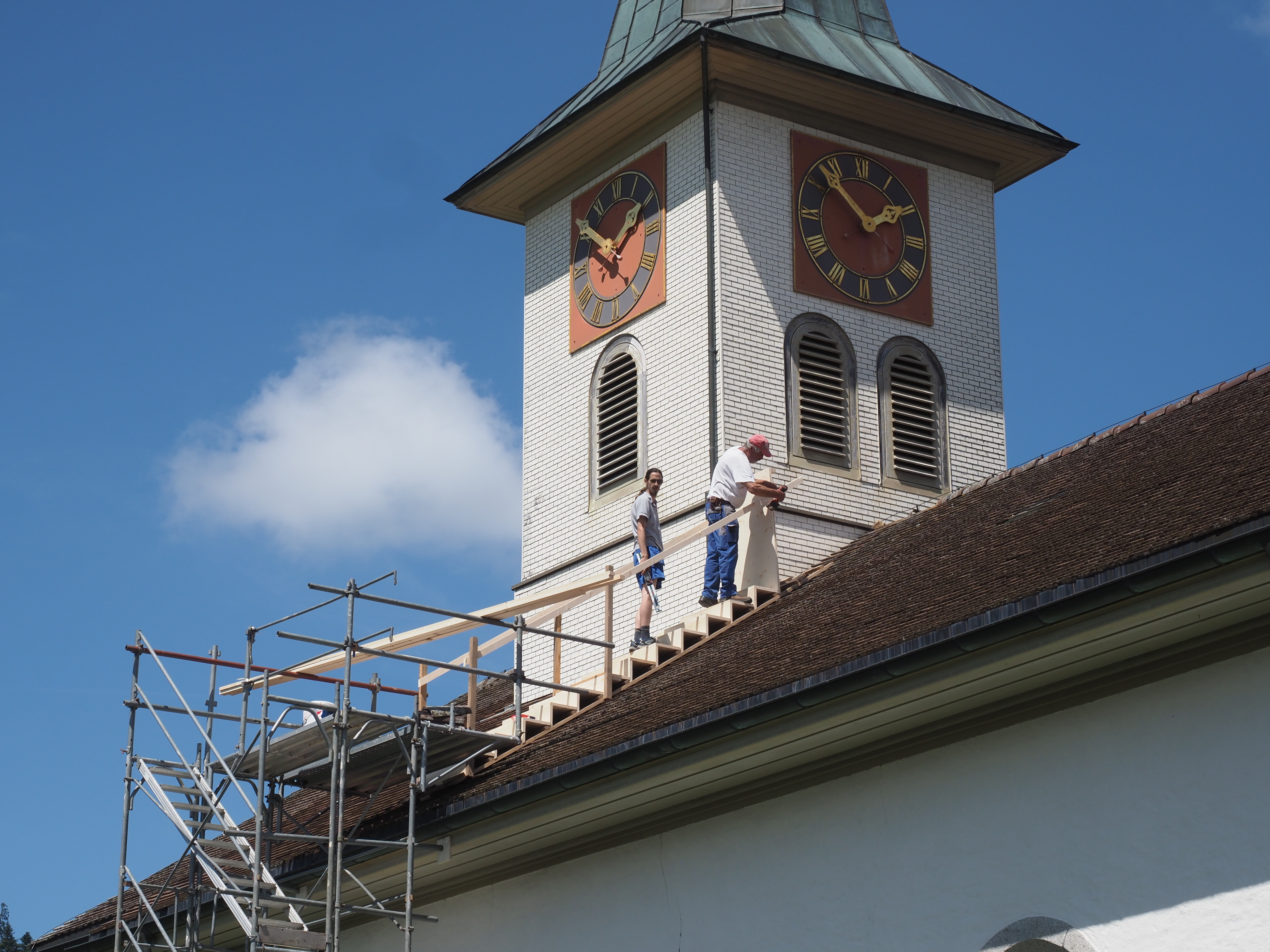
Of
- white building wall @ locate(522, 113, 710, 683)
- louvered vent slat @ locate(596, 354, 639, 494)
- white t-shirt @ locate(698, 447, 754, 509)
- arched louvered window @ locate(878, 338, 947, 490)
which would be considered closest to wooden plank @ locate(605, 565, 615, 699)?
white t-shirt @ locate(698, 447, 754, 509)

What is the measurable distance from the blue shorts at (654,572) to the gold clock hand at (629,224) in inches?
182

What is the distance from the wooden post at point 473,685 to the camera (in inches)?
695

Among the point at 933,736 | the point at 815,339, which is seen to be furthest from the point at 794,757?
the point at 815,339

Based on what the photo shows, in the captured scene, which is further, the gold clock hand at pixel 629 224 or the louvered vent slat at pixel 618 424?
the gold clock hand at pixel 629 224

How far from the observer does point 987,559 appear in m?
15.2

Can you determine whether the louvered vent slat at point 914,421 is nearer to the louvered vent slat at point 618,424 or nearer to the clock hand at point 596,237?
the louvered vent slat at point 618,424

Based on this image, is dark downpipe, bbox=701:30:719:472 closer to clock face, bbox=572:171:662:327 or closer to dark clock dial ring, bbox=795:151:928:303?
clock face, bbox=572:171:662:327

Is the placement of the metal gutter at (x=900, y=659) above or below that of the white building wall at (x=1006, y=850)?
above

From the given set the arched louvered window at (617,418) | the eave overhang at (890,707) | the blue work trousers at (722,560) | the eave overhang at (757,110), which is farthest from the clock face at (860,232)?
the eave overhang at (890,707)

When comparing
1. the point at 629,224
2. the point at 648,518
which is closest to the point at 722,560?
the point at 648,518

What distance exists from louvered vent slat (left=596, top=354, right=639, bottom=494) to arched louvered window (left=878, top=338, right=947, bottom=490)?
111 inches

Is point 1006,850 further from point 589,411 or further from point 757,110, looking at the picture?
point 757,110

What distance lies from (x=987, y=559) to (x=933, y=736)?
2.43 metres

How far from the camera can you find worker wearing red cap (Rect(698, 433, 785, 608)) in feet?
66.6
